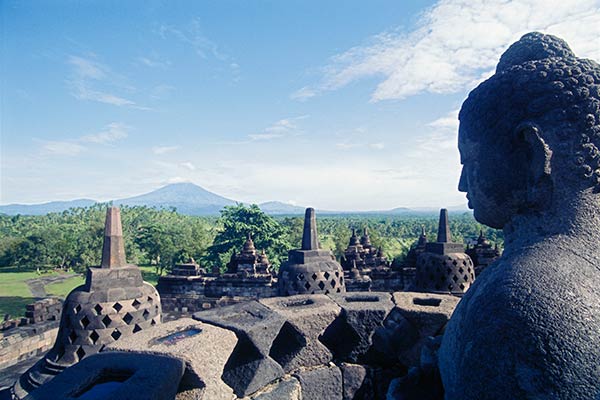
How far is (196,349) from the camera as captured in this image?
5.70 ft

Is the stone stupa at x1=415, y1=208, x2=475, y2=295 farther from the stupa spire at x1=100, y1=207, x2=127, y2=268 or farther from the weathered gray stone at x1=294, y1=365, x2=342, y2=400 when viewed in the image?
the stupa spire at x1=100, y1=207, x2=127, y2=268

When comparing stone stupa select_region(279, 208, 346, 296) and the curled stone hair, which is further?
stone stupa select_region(279, 208, 346, 296)

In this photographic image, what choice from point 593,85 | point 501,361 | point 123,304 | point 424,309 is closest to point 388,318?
point 424,309

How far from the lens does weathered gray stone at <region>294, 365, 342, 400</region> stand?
7.38 ft

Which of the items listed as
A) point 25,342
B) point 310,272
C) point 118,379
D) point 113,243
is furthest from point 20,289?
point 118,379

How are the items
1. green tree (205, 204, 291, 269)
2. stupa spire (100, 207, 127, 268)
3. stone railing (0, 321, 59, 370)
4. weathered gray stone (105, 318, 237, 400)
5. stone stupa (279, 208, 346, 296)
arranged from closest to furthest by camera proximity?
weathered gray stone (105, 318, 237, 400)
stupa spire (100, 207, 127, 268)
stone stupa (279, 208, 346, 296)
stone railing (0, 321, 59, 370)
green tree (205, 204, 291, 269)

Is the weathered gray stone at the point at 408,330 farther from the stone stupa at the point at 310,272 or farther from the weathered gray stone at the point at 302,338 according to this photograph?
the stone stupa at the point at 310,272

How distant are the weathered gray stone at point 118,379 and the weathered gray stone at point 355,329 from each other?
1.18 metres

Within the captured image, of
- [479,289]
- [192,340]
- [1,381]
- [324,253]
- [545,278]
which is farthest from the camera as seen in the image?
[1,381]

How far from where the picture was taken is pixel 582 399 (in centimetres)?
90

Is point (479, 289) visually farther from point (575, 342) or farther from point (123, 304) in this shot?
point (123, 304)

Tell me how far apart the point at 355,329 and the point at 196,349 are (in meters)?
1.13

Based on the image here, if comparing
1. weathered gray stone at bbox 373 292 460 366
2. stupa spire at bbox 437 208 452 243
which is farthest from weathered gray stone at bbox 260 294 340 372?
stupa spire at bbox 437 208 452 243

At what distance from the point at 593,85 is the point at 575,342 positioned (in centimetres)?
85
